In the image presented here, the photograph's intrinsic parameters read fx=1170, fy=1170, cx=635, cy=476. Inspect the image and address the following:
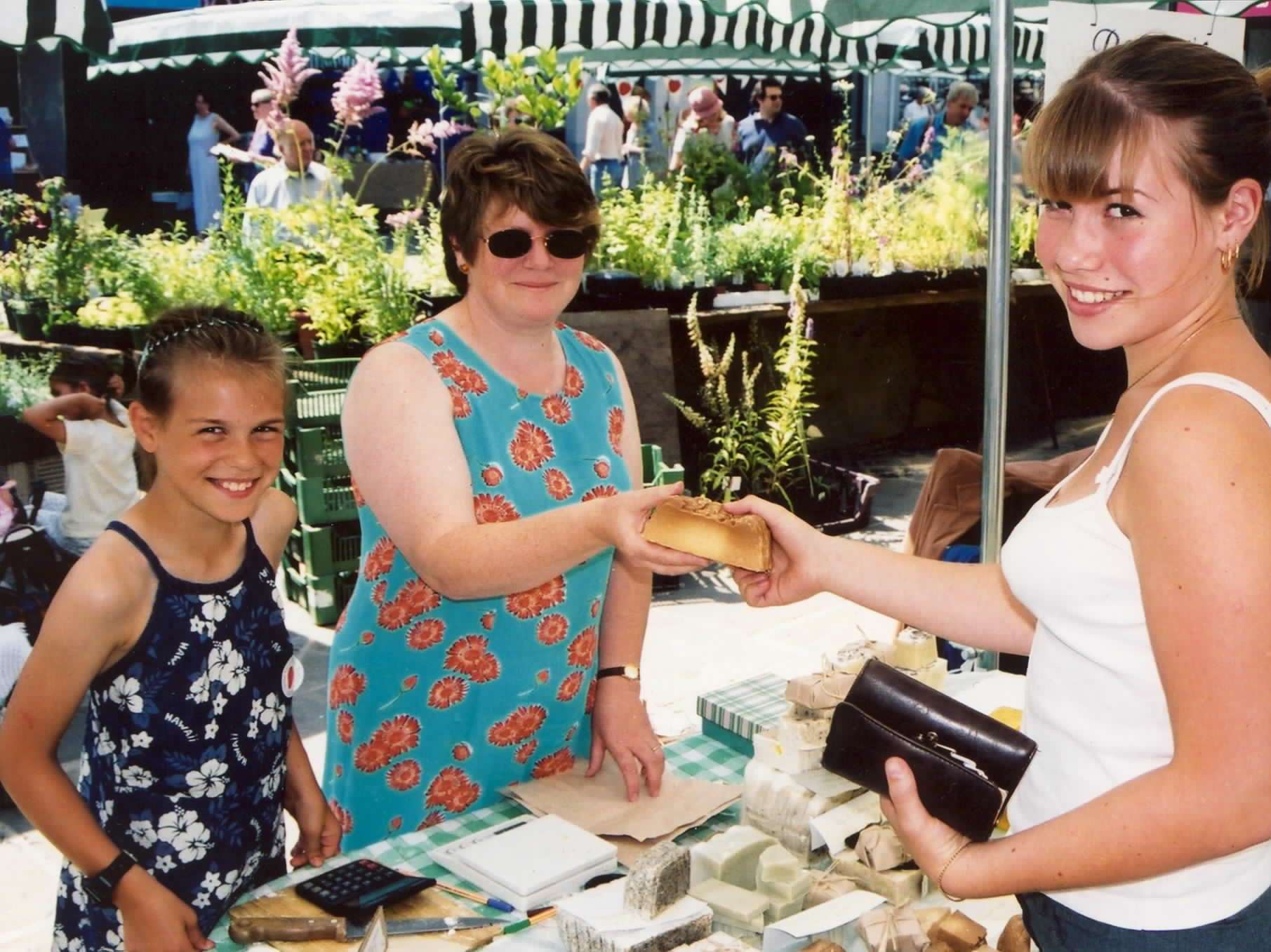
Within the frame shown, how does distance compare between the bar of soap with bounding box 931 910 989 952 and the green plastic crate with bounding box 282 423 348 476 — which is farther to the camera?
the green plastic crate with bounding box 282 423 348 476

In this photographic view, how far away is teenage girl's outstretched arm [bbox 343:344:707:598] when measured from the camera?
69.7 inches

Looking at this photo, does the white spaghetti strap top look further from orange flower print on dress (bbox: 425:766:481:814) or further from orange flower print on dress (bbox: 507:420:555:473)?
orange flower print on dress (bbox: 425:766:481:814)

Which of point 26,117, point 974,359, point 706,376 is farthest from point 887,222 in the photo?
point 26,117

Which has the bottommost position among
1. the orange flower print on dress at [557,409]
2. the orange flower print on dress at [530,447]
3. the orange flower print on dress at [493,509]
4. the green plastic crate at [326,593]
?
the green plastic crate at [326,593]

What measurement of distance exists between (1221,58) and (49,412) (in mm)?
3700

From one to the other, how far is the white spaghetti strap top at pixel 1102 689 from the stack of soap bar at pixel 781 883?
386mm

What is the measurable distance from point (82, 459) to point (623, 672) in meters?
2.44

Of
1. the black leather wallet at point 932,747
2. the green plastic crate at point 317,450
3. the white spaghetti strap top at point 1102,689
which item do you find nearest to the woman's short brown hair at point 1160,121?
the white spaghetti strap top at point 1102,689

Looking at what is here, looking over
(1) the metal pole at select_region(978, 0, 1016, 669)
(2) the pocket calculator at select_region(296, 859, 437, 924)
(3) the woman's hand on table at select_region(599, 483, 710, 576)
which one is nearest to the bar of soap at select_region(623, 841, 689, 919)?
(2) the pocket calculator at select_region(296, 859, 437, 924)

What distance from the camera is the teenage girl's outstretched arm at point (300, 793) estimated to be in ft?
6.53

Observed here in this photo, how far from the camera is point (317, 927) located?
4.90 ft

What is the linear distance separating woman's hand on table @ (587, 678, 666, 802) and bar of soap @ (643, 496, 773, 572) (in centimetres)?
44

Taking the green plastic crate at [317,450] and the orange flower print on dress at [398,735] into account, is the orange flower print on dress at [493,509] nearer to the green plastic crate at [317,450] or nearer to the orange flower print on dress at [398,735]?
the orange flower print on dress at [398,735]

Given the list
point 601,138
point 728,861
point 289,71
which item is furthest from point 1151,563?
point 601,138
